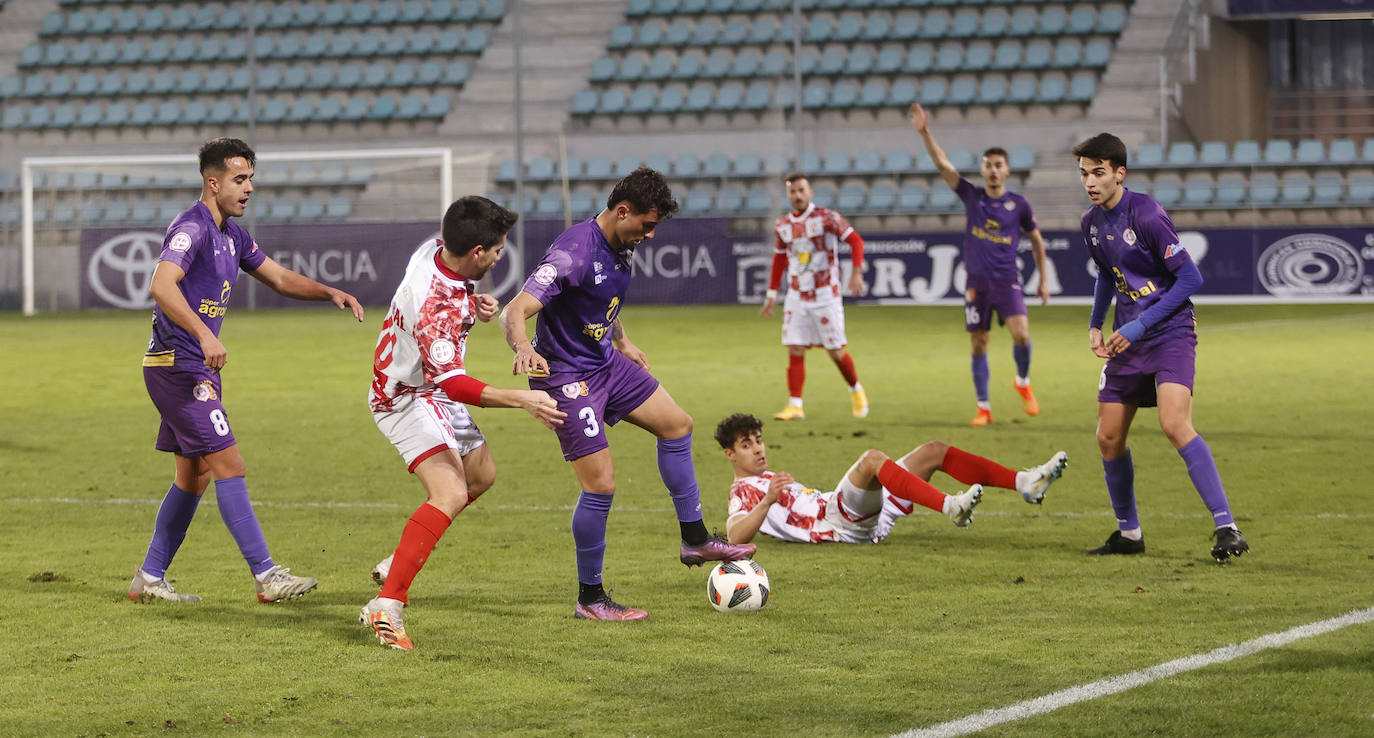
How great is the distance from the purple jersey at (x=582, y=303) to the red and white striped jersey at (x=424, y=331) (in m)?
0.33

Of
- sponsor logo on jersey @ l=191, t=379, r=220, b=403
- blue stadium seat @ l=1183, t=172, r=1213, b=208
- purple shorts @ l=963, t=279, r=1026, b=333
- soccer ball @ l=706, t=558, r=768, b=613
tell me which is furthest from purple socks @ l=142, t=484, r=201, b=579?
blue stadium seat @ l=1183, t=172, r=1213, b=208

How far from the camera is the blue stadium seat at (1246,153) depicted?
92.9 feet

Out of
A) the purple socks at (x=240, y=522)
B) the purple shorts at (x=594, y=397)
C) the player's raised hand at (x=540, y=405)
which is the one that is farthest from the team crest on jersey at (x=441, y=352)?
the purple socks at (x=240, y=522)

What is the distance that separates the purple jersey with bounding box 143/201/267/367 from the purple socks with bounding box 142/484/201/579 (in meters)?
0.56

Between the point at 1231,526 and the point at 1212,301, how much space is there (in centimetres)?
2060

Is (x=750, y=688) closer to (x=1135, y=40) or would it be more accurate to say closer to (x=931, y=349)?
(x=931, y=349)

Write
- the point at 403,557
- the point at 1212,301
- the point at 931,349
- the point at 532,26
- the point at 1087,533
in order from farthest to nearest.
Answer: the point at 532,26, the point at 1212,301, the point at 931,349, the point at 1087,533, the point at 403,557

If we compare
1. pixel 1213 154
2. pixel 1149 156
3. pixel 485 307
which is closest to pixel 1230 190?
pixel 1213 154

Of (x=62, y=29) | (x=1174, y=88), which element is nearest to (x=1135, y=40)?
(x=1174, y=88)

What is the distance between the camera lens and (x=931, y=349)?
18.9 metres

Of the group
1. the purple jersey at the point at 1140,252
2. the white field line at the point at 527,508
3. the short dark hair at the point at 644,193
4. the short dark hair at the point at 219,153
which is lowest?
the white field line at the point at 527,508

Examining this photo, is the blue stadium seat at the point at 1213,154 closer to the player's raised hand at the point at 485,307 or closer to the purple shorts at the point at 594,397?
the purple shorts at the point at 594,397

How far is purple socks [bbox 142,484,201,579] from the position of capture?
6.08 metres

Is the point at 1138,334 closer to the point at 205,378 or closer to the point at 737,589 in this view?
the point at 737,589
